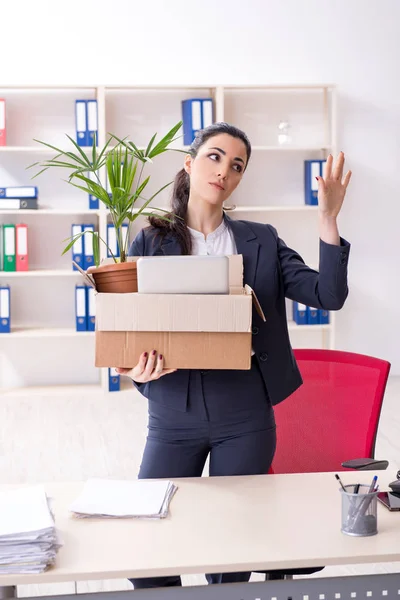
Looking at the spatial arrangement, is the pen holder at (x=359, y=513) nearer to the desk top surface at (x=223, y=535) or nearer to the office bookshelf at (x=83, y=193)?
the desk top surface at (x=223, y=535)

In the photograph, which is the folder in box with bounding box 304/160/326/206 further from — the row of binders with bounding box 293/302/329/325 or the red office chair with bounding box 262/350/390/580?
the red office chair with bounding box 262/350/390/580

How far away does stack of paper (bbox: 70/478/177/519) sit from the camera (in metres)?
1.69

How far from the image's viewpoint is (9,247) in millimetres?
Answer: 5496

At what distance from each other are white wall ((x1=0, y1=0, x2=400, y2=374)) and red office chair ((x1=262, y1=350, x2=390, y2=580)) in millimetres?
3740

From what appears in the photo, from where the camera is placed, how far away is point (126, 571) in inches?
56.7

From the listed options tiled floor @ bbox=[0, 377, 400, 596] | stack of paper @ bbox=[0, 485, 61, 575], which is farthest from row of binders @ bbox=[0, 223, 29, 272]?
stack of paper @ bbox=[0, 485, 61, 575]

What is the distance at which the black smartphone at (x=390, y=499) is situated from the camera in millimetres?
1723

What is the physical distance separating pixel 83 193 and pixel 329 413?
3861 millimetres

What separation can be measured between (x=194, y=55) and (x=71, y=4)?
92 cm

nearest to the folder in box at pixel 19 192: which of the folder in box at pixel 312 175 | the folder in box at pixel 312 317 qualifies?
the folder in box at pixel 312 175

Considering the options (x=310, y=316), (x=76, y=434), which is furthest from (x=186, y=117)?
(x=76, y=434)

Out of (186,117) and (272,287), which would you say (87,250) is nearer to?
(186,117)

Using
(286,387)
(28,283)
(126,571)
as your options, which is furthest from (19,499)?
(28,283)

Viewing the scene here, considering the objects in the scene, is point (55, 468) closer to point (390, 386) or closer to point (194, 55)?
point (390, 386)
